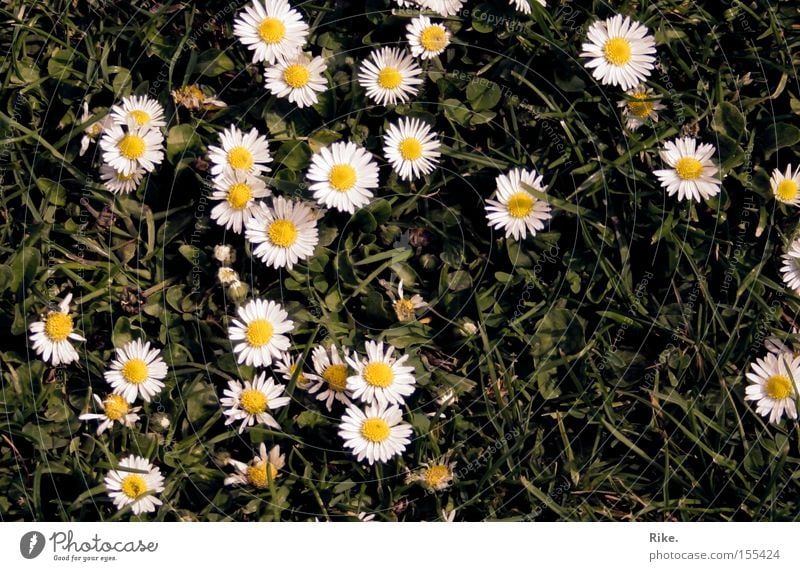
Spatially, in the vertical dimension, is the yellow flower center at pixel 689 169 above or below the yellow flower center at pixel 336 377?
above

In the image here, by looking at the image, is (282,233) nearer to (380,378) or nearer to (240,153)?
(240,153)

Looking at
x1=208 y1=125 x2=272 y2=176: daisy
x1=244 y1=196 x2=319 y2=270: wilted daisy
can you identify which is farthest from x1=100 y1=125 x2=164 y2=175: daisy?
x1=244 y1=196 x2=319 y2=270: wilted daisy

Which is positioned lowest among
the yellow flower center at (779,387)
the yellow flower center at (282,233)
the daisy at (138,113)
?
the yellow flower center at (779,387)

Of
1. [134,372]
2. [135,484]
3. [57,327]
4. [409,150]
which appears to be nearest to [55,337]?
[57,327]

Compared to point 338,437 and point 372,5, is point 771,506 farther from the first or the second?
point 372,5

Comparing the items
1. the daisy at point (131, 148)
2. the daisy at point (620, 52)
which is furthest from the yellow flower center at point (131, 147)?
the daisy at point (620, 52)

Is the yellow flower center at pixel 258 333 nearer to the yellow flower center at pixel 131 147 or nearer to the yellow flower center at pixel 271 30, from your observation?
the yellow flower center at pixel 131 147

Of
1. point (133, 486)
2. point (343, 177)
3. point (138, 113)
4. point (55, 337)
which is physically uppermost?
point (138, 113)

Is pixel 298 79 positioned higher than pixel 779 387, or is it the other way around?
pixel 298 79
